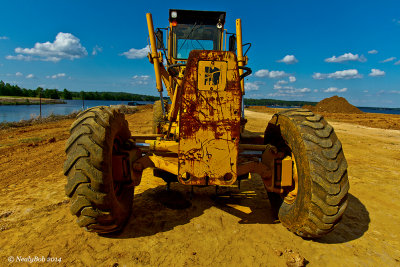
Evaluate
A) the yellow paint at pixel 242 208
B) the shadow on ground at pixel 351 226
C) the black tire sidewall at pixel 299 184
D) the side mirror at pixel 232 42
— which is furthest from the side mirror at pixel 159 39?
the shadow on ground at pixel 351 226

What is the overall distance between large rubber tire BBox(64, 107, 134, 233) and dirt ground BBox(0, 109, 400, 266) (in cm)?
39

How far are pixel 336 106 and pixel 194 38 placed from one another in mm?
35214

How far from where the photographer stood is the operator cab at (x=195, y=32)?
5.51 metres

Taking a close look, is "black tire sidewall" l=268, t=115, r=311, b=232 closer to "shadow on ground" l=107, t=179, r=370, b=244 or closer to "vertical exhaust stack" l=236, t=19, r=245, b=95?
"shadow on ground" l=107, t=179, r=370, b=244

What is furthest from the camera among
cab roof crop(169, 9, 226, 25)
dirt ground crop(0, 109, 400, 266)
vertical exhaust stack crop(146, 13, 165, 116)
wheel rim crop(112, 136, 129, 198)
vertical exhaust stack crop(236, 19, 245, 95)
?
cab roof crop(169, 9, 226, 25)

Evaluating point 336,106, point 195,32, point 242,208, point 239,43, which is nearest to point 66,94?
point 336,106

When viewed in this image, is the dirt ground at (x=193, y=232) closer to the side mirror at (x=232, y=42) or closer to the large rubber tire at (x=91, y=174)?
the large rubber tire at (x=91, y=174)

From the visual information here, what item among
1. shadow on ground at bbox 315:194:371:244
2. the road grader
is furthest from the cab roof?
shadow on ground at bbox 315:194:371:244

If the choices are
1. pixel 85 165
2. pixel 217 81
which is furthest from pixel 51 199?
pixel 217 81

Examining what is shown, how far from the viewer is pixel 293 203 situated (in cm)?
273

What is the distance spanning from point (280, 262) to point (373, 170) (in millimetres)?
4991

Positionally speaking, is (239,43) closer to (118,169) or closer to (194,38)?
(194,38)

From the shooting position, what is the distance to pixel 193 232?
112 inches

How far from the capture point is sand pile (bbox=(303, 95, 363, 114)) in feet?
109
